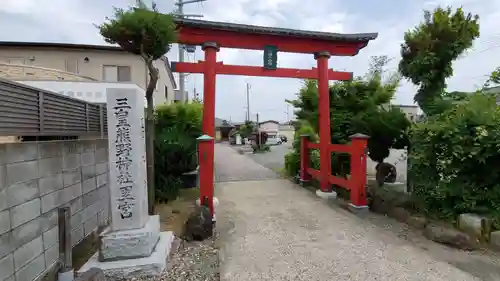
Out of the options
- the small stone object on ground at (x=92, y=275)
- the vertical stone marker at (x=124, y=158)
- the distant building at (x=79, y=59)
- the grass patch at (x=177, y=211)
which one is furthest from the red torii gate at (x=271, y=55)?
the distant building at (x=79, y=59)

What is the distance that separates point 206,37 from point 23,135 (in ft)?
14.6

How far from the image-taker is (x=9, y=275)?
238cm

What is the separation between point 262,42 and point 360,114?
3.12 metres

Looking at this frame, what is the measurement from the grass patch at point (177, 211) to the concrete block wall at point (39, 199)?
135 centimetres

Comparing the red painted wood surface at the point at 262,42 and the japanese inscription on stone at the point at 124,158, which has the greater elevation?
the red painted wood surface at the point at 262,42

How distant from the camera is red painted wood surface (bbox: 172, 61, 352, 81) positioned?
6332mm

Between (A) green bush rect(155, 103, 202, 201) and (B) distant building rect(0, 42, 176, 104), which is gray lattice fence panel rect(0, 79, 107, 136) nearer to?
(A) green bush rect(155, 103, 202, 201)

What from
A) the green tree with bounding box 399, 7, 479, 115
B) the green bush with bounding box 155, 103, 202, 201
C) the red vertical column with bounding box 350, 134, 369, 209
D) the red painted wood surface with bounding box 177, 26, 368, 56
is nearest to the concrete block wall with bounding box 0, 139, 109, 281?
the green bush with bounding box 155, 103, 202, 201

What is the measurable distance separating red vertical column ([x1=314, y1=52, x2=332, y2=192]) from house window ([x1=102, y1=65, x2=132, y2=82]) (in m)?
10.8

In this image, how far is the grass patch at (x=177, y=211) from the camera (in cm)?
524

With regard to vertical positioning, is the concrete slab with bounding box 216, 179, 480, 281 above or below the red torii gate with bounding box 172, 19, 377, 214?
below

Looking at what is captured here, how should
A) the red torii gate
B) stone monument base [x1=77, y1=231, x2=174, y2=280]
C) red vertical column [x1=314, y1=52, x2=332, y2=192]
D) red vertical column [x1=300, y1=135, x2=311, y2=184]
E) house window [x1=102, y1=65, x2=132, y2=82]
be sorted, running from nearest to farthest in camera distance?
stone monument base [x1=77, y1=231, x2=174, y2=280] < the red torii gate < red vertical column [x1=314, y1=52, x2=332, y2=192] < red vertical column [x1=300, y1=135, x2=311, y2=184] < house window [x1=102, y1=65, x2=132, y2=82]

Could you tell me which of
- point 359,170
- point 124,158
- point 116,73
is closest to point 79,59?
point 116,73

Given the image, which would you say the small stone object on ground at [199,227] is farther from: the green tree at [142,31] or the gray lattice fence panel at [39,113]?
the green tree at [142,31]
